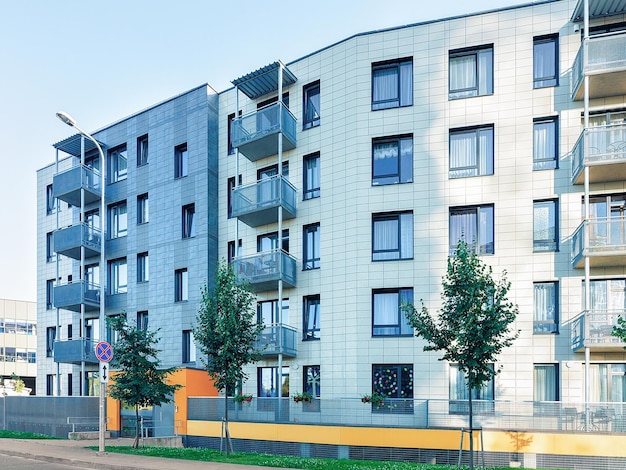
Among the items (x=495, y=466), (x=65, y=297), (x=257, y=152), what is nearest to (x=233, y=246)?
(x=257, y=152)

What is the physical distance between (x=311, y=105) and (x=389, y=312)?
937 cm

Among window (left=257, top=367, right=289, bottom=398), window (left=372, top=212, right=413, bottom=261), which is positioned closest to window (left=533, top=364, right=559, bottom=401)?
window (left=372, top=212, right=413, bottom=261)

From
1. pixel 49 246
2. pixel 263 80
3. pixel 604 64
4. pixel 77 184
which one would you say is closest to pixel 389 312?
pixel 604 64

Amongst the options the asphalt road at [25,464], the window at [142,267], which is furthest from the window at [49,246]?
the asphalt road at [25,464]

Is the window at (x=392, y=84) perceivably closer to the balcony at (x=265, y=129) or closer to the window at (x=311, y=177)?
the window at (x=311, y=177)

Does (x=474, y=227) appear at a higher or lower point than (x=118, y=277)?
higher

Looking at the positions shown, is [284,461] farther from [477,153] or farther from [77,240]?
[77,240]

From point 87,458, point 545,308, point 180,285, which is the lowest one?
point 87,458

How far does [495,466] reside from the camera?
17203mm

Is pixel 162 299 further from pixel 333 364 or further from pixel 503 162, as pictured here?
pixel 503 162

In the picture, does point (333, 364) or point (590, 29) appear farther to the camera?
point (333, 364)

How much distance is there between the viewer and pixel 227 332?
19.2 meters

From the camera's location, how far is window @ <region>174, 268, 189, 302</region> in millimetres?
28594

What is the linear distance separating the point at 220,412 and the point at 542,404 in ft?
38.4
